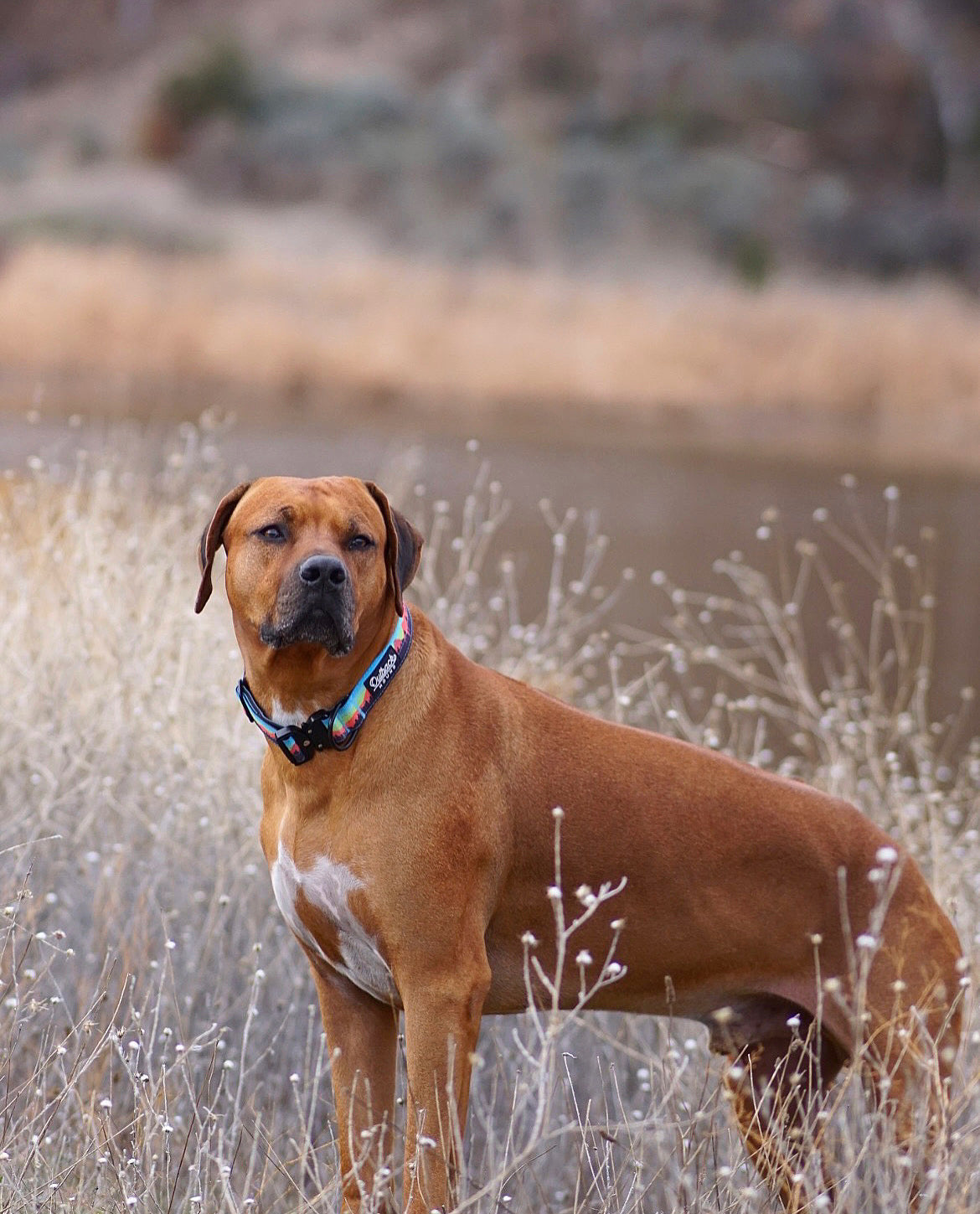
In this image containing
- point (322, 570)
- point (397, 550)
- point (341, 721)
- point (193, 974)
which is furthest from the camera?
point (193, 974)

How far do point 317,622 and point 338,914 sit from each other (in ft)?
1.71

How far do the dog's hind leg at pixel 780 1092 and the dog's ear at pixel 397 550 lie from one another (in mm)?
1107

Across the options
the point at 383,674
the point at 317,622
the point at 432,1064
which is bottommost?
the point at 432,1064

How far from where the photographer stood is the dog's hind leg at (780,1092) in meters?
3.03

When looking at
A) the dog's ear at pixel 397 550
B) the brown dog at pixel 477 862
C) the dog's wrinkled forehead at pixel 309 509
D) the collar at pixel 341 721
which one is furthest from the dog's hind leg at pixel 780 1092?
the dog's wrinkled forehead at pixel 309 509

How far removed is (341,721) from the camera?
9.45 ft

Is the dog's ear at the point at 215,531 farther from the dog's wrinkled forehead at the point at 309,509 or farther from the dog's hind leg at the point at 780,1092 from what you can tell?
the dog's hind leg at the point at 780,1092

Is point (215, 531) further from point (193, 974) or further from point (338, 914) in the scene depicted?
point (193, 974)

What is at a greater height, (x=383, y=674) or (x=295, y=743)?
(x=383, y=674)

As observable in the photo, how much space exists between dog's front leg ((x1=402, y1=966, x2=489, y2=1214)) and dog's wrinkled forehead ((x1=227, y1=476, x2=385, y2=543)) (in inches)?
32.1

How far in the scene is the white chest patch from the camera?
2820mm

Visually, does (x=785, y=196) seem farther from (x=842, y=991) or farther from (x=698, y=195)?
(x=842, y=991)

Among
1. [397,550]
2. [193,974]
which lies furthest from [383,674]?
[193,974]

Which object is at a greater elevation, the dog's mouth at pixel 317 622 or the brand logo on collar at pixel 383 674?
the dog's mouth at pixel 317 622
